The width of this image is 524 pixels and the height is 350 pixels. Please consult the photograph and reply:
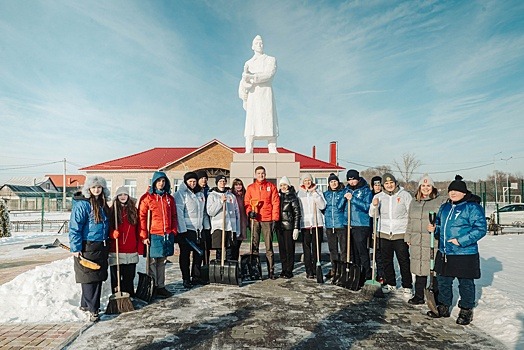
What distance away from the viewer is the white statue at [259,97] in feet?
28.7

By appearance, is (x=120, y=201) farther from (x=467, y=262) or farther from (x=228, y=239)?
(x=467, y=262)

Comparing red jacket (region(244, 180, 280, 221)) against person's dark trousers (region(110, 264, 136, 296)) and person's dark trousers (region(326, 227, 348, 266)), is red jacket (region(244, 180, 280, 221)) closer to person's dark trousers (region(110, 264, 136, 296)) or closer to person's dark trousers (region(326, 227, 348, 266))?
person's dark trousers (region(326, 227, 348, 266))

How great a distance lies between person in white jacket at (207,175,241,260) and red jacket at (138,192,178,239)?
2.95ft

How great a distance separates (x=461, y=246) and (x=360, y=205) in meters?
1.76

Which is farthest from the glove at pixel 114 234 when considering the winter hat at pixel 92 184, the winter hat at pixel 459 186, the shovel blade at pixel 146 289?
the winter hat at pixel 459 186

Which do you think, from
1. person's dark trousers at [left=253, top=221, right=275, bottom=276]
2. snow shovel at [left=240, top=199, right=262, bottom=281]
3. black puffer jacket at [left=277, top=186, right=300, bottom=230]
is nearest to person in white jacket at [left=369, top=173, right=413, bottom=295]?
black puffer jacket at [left=277, top=186, right=300, bottom=230]

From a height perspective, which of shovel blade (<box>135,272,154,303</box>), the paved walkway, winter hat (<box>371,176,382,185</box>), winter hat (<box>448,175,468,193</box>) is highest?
winter hat (<box>371,176,382,185</box>)

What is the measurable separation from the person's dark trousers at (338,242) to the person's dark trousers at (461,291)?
1731 millimetres

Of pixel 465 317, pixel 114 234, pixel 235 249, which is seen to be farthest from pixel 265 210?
pixel 465 317

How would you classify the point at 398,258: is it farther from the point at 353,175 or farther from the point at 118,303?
the point at 118,303

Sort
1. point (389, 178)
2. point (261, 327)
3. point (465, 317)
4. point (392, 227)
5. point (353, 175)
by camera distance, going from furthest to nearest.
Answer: point (353, 175) < point (389, 178) < point (392, 227) < point (465, 317) < point (261, 327)

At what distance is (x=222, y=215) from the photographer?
5.74 m

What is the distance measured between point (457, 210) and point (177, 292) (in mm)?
3777

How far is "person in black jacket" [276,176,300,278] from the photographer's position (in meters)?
5.84
